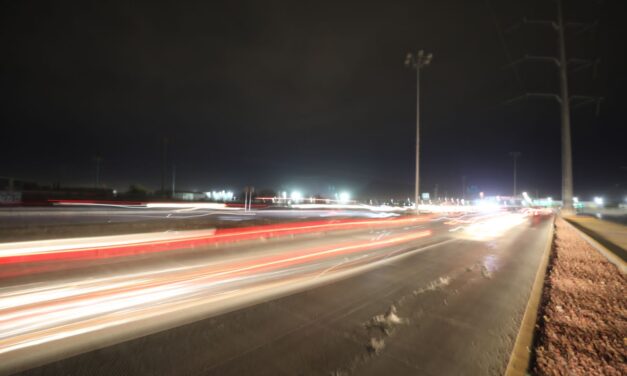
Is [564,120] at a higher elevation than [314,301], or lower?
higher

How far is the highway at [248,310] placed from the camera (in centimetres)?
374

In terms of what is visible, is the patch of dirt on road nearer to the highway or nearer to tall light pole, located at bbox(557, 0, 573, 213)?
the highway

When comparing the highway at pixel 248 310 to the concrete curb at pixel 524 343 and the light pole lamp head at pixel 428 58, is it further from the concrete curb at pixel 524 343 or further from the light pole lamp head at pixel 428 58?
the light pole lamp head at pixel 428 58

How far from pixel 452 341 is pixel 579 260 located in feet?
25.6

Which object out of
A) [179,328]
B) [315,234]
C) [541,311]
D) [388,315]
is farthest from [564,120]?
[179,328]

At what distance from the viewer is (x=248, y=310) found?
539 centimetres

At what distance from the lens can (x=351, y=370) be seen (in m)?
3.53

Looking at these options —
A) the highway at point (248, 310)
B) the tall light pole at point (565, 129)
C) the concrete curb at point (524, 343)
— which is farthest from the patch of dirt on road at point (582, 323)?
the tall light pole at point (565, 129)

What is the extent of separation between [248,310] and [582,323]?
5640 mm

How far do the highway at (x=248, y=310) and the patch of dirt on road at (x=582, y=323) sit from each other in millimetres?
522

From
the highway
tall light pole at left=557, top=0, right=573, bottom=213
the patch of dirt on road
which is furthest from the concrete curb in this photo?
tall light pole at left=557, top=0, right=573, bottom=213

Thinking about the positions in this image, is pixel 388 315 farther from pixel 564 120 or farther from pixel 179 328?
pixel 564 120

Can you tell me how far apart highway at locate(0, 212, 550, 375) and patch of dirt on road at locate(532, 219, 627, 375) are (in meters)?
0.52

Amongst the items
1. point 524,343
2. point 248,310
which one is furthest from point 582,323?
point 248,310
